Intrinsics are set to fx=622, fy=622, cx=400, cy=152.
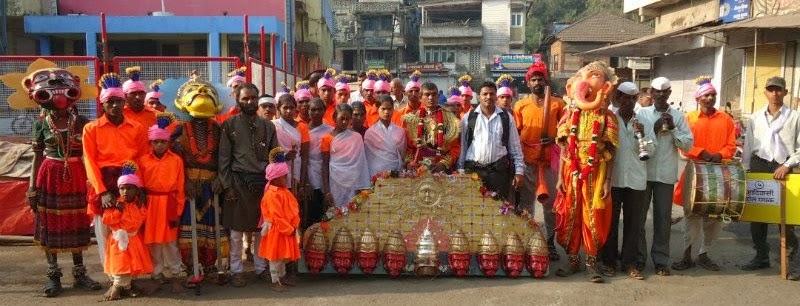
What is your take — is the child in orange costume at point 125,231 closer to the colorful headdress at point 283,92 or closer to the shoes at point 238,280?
the shoes at point 238,280

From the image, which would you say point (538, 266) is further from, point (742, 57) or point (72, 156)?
point (742, 57)

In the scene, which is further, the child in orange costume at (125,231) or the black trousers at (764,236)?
the black trousers at (764,236)

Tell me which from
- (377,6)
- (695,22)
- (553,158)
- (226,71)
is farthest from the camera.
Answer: (377,6)

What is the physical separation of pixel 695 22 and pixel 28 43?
76.6 ft

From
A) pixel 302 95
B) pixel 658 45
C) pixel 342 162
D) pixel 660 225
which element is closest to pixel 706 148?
pixel 660 225

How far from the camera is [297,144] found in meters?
5.77

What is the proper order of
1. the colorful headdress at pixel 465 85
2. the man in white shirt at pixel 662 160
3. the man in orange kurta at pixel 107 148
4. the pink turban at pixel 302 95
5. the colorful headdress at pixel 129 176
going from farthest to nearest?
the colorful headdress at pixel 465 85 → the pink turban at pixel 302 95 → the man in white shirt at pixel 662 160 → the man in orange kurta at pixel 107 148 → the colorful headdress at pixel 129 176

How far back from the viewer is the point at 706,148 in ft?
20.3

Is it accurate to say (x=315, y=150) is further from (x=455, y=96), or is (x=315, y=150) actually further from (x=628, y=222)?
(x=628, y=222)

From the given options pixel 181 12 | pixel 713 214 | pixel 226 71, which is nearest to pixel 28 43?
pixel 181 12

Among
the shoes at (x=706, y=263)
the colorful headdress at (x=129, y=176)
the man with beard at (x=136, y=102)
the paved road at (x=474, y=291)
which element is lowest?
the paved road at (x=474, y=291)

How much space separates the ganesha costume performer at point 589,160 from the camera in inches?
216

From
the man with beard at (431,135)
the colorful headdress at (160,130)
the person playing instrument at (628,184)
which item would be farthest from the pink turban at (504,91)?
the colorful headdress at (160,130)

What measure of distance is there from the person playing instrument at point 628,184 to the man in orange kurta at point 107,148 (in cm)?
427
